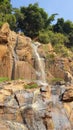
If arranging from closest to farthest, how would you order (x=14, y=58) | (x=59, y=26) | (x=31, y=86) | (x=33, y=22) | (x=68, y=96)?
(x=68, y=96) < (x=31, y=86) < (x=14, y=58) < (x=33, y=22) < (x=59, y=26)

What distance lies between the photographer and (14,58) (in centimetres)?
2208

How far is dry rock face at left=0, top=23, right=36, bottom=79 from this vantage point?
21.2m

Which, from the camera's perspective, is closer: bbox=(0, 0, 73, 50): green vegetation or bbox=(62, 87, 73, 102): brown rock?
bbox=(62, 87, 73, 102): brown rock

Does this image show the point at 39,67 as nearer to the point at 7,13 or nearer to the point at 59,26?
the point at 7,13

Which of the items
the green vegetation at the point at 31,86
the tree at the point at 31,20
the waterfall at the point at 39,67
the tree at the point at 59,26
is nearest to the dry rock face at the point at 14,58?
the waterfall at the point at 39,67

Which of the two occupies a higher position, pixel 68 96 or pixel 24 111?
pixel 68 96

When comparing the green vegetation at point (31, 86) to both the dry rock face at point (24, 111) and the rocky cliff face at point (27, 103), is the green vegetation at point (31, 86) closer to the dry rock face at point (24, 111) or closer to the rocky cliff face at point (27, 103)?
the rocky cliff face at point (27, 103)

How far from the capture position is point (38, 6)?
33844 millimetres

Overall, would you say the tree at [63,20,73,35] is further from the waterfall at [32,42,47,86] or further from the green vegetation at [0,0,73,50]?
the waterfall at [32,42,47,86]

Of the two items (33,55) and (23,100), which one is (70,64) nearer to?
(33,55)

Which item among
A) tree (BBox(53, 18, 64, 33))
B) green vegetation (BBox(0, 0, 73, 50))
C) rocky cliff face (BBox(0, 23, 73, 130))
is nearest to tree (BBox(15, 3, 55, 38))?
green vegetation (BBox(0, 0, 73, 50))

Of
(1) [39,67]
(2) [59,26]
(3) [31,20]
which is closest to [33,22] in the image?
(3) [31,20]

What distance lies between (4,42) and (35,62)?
3.10 meters

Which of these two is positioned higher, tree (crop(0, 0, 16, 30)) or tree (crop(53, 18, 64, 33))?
tree (crop(0, 0, 16, 30))
